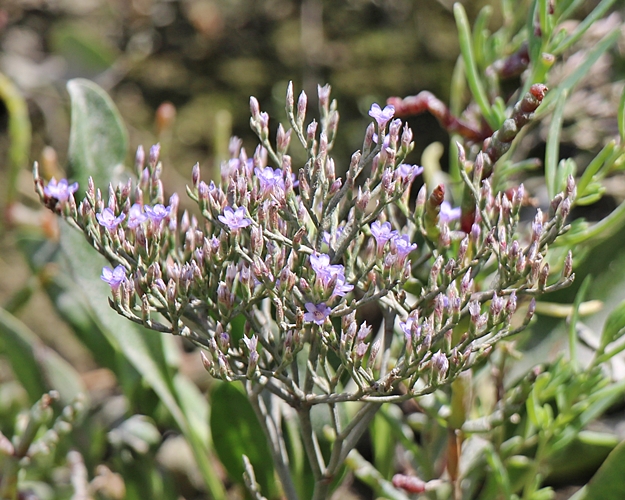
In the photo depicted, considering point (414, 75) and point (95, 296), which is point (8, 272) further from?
point (414, 75)

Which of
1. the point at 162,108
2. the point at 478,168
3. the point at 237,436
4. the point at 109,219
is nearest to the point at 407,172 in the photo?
the point at 478,168

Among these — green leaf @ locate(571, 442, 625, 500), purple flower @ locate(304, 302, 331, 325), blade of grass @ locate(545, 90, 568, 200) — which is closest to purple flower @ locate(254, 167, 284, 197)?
purple flower @ locate(304, 302, 331, 325)

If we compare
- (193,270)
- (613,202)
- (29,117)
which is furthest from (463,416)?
(29,117)

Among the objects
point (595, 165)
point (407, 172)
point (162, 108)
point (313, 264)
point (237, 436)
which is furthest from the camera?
point (162, 108)

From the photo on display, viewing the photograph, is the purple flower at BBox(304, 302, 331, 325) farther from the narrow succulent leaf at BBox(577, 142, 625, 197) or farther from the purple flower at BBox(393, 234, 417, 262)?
the narrow succulent leaf at BBox(577, 142, 625, 197)

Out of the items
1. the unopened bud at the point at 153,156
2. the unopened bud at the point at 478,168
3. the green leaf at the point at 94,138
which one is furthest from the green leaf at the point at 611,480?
the green leaf at the point at 94,138

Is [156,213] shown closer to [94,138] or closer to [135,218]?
[135,218]

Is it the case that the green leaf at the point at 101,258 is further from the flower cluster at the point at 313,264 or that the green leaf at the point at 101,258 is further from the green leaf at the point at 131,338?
the flower cluster at the point at 313,264
